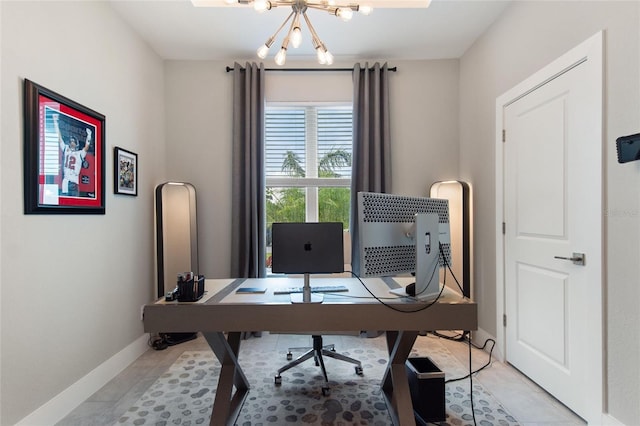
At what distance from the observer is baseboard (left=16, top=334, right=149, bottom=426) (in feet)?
5.56

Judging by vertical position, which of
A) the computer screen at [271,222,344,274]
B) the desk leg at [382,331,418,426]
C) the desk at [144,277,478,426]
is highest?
the computer screen at [271,222,344,274]

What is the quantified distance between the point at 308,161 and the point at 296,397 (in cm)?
237

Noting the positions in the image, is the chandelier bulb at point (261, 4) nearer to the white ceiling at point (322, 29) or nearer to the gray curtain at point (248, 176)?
the white ceiling at point (322, 29)

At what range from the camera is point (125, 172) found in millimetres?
2523

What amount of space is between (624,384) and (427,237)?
1.28 metres

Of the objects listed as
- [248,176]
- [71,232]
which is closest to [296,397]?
[71,232]

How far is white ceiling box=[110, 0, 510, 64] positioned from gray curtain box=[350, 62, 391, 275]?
0.88 ft

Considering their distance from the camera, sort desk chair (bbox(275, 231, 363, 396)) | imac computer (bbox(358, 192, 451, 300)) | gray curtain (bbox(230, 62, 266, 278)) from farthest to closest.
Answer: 1. gray curtain (bbox(230, 62, 266, 278))
2. desk chair (bbox(275, 231, 363, 396))
3. imac computer (bbox(358, 192, 451, 300))

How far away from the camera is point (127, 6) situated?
7.84 feet

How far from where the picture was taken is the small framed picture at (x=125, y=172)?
240 cm

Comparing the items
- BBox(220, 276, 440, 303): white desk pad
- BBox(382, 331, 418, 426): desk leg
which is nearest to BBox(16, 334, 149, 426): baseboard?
BBox(220, 276, 440, 303): white desk pad

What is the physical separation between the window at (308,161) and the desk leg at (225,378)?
5.98ft

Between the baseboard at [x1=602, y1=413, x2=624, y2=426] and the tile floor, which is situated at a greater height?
the baseboard at [x1=602, y1=413, x2=624, y2=426]

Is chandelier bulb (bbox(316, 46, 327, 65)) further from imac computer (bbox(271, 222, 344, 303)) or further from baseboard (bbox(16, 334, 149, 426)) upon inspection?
baseboard (bbox(16, 334, 149, 426))
